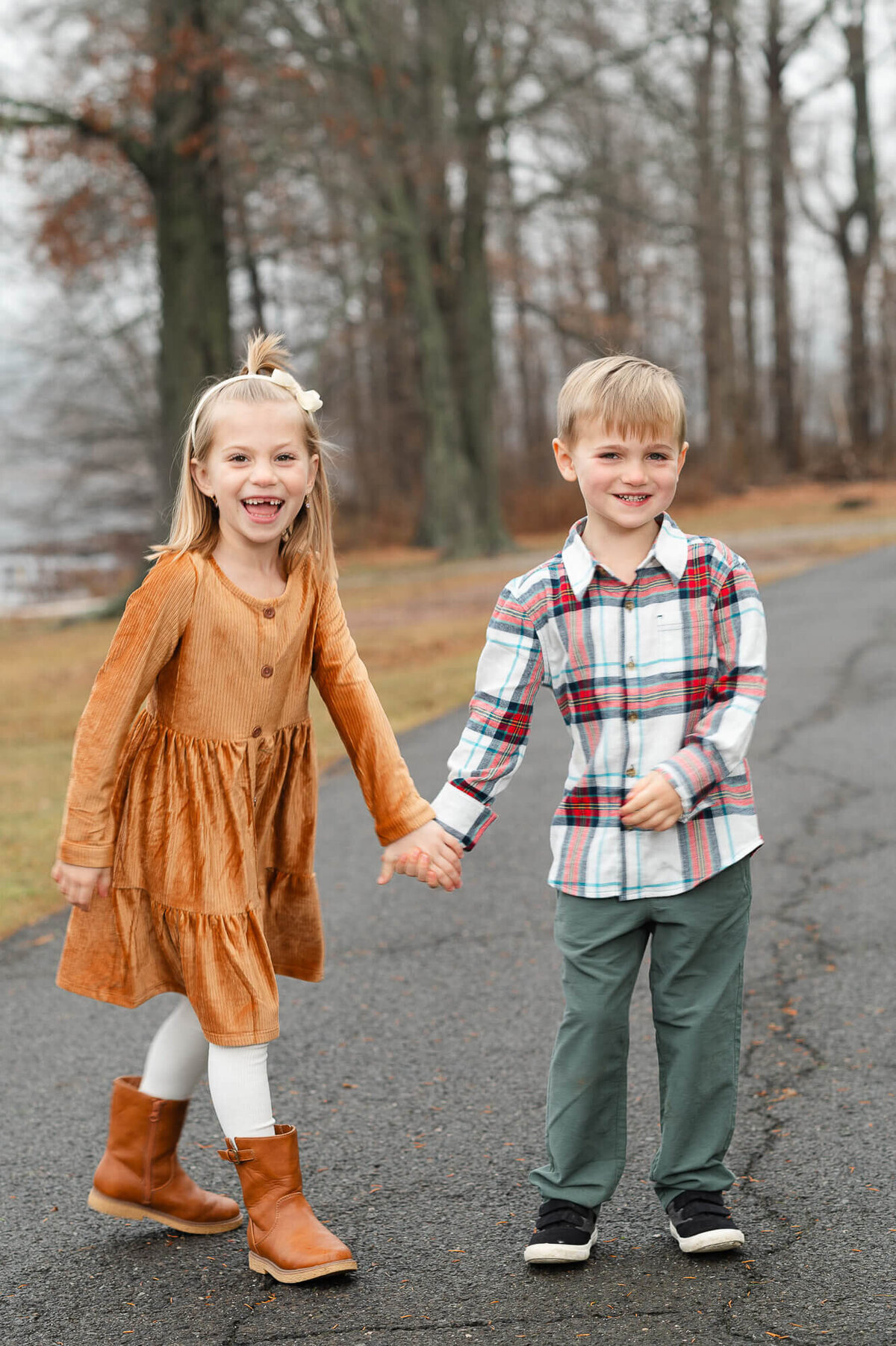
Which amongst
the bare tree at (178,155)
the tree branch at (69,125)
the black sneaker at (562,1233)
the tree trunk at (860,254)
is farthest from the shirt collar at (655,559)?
the tree trunk at (860,254)

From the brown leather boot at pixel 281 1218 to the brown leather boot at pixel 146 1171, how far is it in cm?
21

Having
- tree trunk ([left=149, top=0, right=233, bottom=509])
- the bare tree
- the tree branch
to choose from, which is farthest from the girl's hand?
the tree branch

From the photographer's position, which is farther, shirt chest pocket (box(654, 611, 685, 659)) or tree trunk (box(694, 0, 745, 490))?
tree trunk (box(694, 0, 745, 490))

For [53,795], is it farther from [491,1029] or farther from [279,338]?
[279,338]

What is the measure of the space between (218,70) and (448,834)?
49.5 ft

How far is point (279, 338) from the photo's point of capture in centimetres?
291

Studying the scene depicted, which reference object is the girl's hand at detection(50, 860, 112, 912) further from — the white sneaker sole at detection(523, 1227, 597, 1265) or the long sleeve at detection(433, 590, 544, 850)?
the white sneaker sole at detection(523, 1227, 597, 1265)

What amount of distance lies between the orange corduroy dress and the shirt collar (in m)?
0.52

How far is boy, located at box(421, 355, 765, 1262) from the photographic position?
2.49 metres

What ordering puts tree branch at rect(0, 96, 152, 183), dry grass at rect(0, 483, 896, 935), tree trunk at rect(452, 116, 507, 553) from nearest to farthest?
1. dry grass at rect(0, 483, 896, 935)
2. tree branch at rect(0, 96, 152, 183)
3. tree trunk at rect(452, 116, 507, 553)

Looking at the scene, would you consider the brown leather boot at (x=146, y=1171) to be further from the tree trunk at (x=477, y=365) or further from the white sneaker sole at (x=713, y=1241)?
the tree trunk at (x=477, y=365)

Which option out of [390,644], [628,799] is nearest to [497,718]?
[628,799]

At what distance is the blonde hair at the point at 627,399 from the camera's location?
2510 mm

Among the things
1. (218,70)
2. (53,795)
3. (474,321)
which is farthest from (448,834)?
(474,321)
